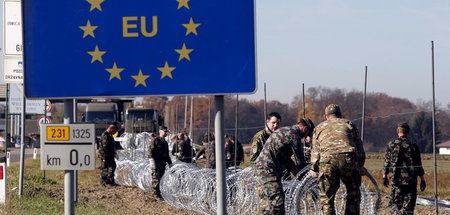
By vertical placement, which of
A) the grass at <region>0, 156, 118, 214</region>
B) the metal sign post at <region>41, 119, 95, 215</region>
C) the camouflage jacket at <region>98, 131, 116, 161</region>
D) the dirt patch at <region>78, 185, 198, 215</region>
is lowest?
the dirt patch at <region>78, 185, 198, 215</region>

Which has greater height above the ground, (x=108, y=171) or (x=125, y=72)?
(x=125, y=72)

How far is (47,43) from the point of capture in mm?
6078

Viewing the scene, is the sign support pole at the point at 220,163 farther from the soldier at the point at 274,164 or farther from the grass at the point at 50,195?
the grass at the point at 50,195

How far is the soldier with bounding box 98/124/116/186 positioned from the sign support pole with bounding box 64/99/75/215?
1888cm

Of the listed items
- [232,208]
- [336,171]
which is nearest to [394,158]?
[232,208]

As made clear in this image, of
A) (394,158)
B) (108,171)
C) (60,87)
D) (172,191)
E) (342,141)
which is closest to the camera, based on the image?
(60,87)

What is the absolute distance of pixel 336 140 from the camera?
11.2 m

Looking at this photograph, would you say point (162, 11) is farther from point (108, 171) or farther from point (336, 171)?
point (108, 171)

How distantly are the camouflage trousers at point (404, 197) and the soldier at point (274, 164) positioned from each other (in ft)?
13.5

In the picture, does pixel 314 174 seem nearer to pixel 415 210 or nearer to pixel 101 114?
pixel 415 210

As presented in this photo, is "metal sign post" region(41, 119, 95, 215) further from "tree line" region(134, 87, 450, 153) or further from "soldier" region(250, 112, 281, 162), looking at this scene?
"tree line" region(134, 87, 450, 153)

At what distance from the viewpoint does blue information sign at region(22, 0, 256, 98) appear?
5746 mm

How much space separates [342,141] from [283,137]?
76 cm

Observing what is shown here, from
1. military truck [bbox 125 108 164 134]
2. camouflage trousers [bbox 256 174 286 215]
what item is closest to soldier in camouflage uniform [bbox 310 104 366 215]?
camouflage trousers [bbox 256 174 286 215]
